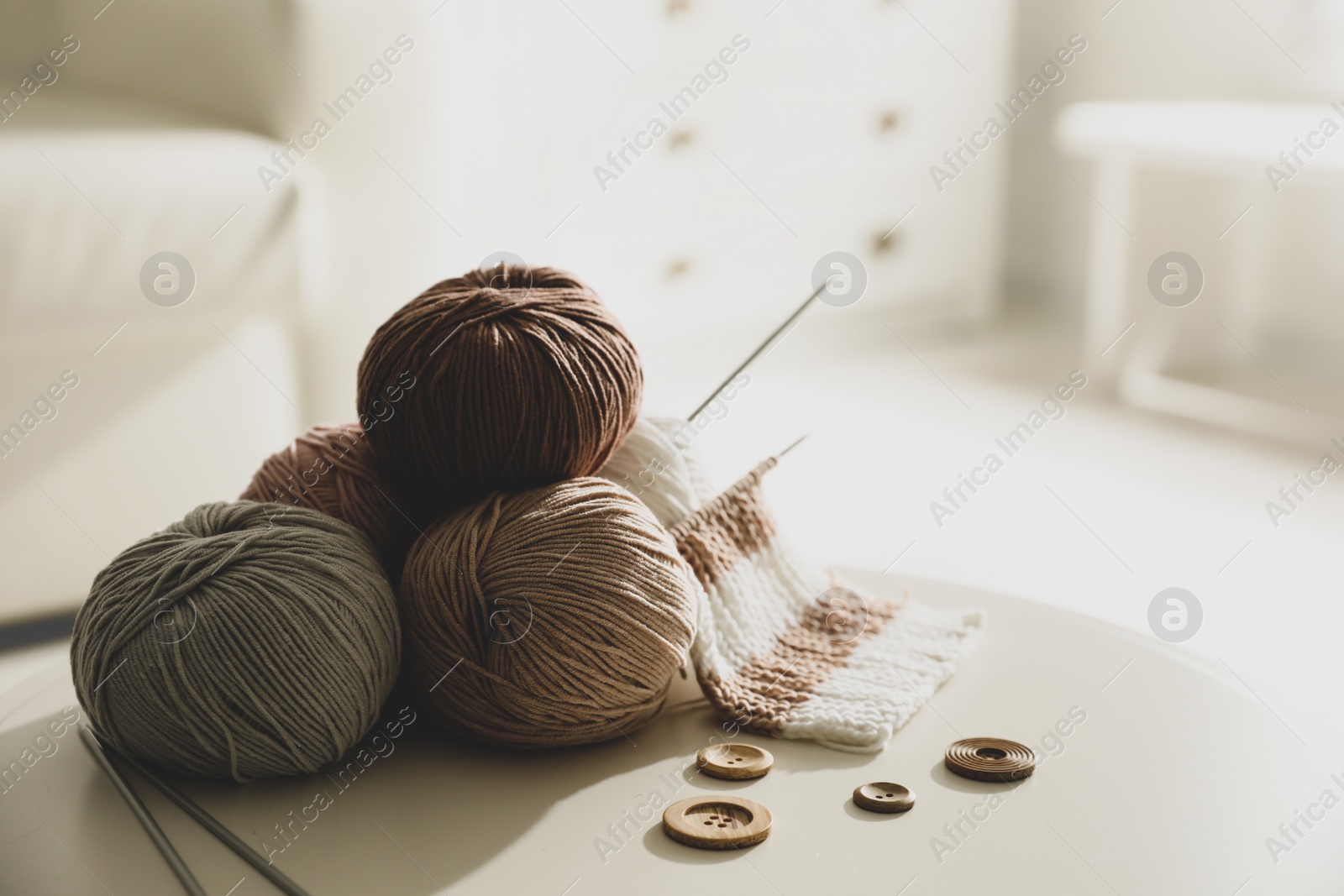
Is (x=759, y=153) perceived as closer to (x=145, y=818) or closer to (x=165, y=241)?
(x=165, y=241)

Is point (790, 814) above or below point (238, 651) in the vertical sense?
above

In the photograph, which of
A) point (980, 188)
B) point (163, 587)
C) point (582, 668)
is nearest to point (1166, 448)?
point (980, 188)

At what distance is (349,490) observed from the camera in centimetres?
95

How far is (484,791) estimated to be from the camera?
2.78 ft

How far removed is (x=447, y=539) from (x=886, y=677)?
35 cm

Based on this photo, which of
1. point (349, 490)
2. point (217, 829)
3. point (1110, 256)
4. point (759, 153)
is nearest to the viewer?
point (217, 829)

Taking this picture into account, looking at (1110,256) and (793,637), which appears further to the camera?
(1110,256)

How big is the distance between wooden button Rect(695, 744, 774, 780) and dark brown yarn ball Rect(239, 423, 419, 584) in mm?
252

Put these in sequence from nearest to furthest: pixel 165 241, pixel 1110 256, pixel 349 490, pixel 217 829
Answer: pixel 217 829 < pixel 349 490 < pixel 165 241 < pixel 1110 256

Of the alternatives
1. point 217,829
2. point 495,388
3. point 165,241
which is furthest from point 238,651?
point 165,241

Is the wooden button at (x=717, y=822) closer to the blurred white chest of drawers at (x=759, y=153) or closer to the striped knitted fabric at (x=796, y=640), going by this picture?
the striped knitted fabric at (x=796, y=640)

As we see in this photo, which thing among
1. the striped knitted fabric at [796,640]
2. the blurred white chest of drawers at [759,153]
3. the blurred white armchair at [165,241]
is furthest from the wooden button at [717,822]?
the blurred white chest of drawers at [759,153]

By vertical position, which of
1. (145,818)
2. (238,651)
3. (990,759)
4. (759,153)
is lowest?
(145,818)

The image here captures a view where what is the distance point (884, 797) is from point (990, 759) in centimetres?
9
